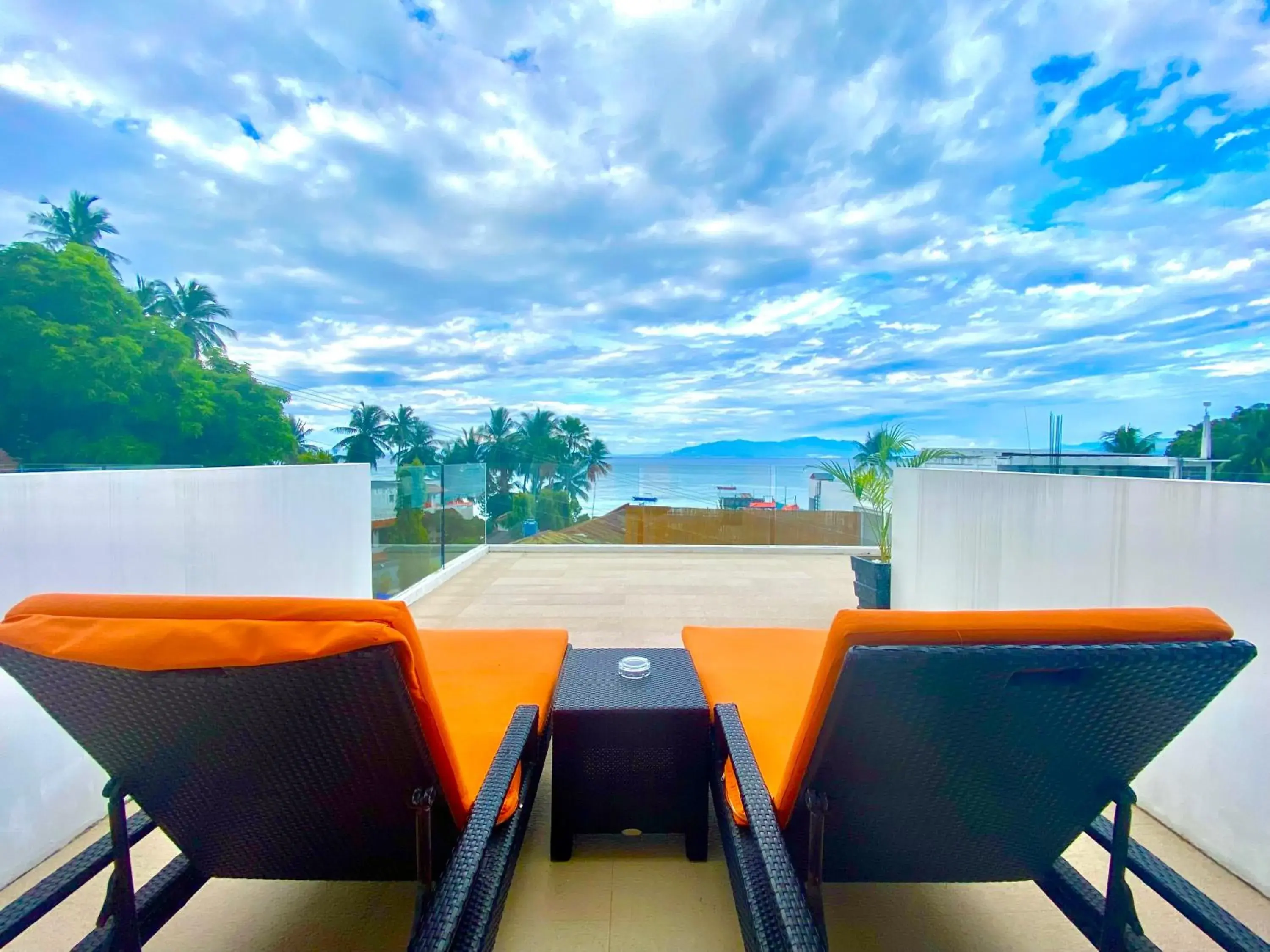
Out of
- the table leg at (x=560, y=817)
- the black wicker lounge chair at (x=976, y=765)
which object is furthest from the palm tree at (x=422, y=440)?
the black wicker lounge chair at (x=976, y=765)

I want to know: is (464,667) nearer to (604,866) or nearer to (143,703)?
(604,866)

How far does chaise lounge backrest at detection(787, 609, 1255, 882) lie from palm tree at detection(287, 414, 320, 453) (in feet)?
105

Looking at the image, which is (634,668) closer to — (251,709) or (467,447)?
(251,709)

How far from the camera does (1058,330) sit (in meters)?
15.5

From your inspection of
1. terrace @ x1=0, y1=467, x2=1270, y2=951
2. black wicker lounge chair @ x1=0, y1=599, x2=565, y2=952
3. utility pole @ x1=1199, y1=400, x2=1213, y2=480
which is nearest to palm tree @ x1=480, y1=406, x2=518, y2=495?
utility pole @ x1=1199, y1=400, x2=1213, y2=480

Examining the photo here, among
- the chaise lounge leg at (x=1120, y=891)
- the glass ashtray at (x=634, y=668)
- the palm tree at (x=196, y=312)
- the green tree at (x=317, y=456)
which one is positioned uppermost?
the palm tree at (x=196, y=312)

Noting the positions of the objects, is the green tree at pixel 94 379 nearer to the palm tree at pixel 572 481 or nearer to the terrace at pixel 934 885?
the palm tree at pixel 572 481

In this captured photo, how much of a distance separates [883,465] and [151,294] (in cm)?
3646

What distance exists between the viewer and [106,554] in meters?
2.06

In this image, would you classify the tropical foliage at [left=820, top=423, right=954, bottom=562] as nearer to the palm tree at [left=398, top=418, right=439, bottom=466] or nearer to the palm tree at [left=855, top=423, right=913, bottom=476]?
the palm tree at [left=855, top=423, right=913, bottom=476]

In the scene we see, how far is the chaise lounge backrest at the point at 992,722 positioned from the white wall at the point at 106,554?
2156 millimetres

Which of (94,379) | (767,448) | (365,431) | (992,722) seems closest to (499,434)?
(365,431)

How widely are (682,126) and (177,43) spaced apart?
21.0 feet

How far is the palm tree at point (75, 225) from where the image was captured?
86.3ft
